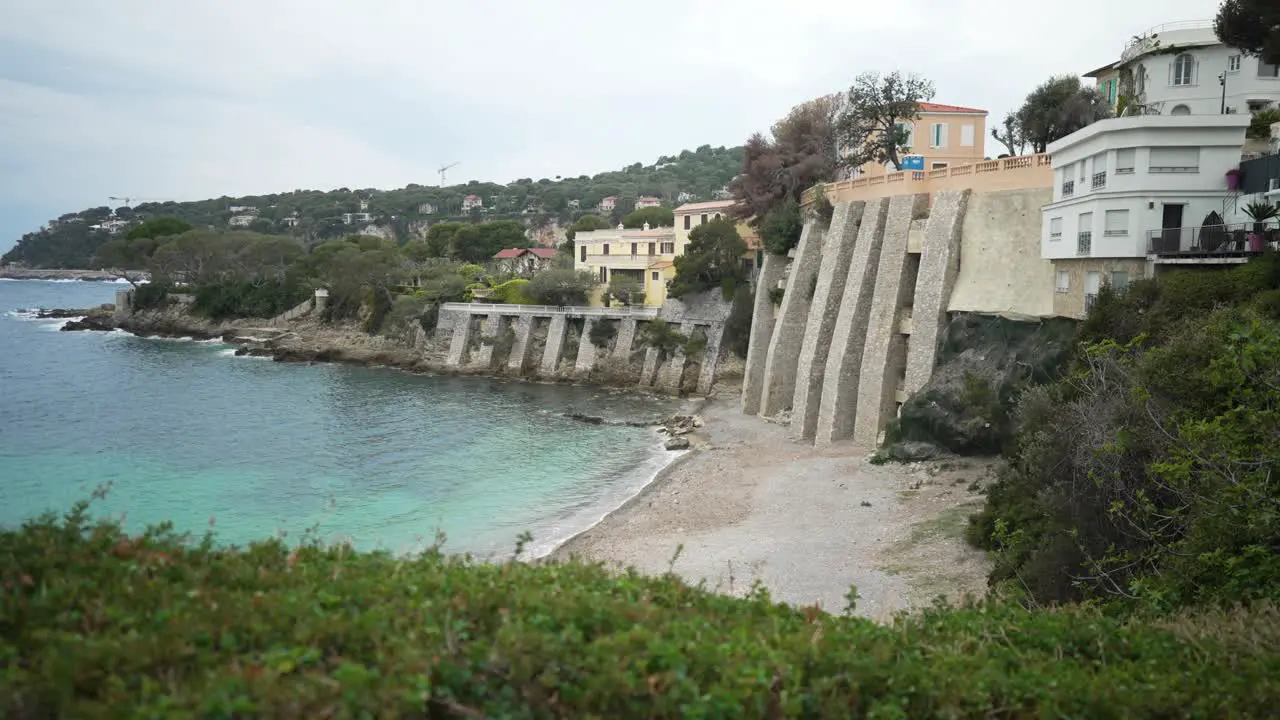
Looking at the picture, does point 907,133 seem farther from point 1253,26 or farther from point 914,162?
point 1253,26

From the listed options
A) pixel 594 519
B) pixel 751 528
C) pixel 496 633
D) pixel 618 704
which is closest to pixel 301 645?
pixel 496 633

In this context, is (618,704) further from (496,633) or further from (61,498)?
(61,498)

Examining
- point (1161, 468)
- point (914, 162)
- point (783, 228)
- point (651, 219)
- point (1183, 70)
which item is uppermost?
point (1183, 70)

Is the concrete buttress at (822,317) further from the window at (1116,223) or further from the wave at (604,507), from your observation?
the window at (1116,223)

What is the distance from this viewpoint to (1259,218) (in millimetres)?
19938

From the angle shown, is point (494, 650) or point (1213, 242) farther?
point (1213, 242)

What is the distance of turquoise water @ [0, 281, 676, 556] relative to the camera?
26000 mm

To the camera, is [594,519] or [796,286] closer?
[594,519]

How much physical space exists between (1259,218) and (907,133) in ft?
73.7

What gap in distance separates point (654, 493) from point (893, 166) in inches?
880

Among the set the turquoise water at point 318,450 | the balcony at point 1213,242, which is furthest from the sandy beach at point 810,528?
the balcony at point 1213,242

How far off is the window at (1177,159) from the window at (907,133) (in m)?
19.3

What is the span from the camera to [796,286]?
40.2 meters

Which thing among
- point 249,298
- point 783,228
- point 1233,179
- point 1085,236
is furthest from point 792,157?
point 249,298
